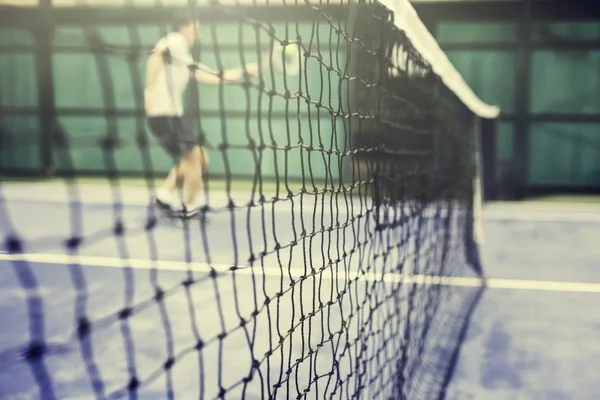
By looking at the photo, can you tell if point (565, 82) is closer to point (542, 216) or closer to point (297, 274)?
point (542, 216)

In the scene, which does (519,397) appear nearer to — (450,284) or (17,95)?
(450,284)

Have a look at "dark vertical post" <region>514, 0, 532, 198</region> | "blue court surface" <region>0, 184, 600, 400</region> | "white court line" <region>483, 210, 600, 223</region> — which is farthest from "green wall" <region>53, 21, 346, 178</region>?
"blue court surface" <region>0, 184, 600, 400</region>

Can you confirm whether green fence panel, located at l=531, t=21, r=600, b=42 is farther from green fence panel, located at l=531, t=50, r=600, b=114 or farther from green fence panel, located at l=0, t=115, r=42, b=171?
green fence panel, located at l=0, t=115, r=42, b=171

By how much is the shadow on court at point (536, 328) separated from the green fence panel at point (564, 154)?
8.12 feet

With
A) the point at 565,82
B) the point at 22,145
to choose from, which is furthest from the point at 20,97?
the point at 565,82

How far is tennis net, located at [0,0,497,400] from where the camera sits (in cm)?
184

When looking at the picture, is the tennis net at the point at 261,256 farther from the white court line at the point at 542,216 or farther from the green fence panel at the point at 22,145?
the white court line at the point at 542,216

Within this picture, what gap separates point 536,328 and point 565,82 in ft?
17.8

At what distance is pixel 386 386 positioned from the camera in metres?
2.26

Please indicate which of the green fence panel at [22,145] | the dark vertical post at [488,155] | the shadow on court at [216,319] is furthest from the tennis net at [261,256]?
the dark vertical post at [488,155]

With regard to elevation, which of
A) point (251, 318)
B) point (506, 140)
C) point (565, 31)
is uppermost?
point (565, 31)

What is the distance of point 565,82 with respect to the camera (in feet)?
25.3

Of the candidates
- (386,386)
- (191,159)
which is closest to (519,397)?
(386,386)

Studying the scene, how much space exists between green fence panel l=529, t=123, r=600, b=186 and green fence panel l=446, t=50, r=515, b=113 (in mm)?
443
